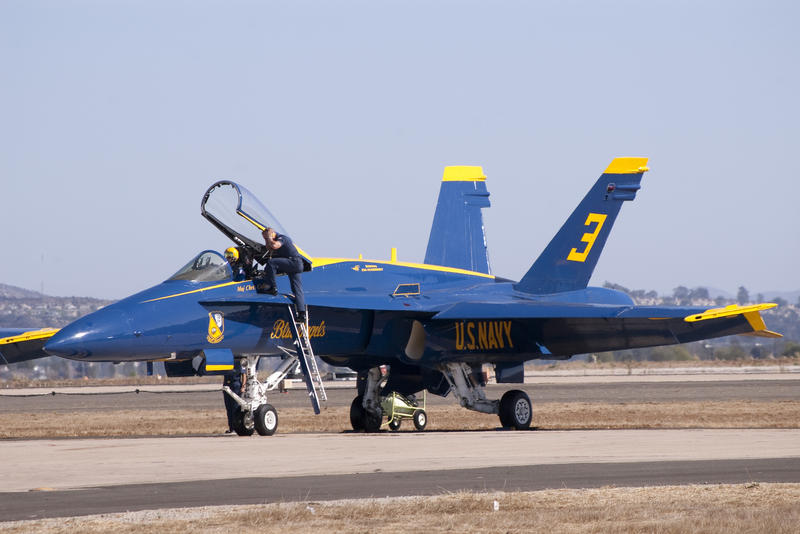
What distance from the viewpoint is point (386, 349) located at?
66.1ft

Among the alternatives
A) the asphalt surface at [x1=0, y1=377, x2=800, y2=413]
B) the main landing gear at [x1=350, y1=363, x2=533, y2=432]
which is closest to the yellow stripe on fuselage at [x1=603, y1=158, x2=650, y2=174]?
the main landing gear at [x1=350, y1=363, x2=533, y2=432]

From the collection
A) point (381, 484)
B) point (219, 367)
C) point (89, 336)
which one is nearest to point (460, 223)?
point (219, 367)

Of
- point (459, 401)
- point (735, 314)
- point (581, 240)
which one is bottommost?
point (459, 401)

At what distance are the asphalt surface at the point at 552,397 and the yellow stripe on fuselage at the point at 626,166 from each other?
41.2 ft

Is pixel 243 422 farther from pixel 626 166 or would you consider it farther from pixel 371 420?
pixel 626 166

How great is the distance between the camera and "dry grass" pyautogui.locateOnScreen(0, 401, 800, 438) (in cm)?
2227

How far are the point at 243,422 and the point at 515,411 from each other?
508 centimetres

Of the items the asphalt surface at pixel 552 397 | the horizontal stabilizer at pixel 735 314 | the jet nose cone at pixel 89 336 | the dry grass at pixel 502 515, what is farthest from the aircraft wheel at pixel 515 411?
the asphalt surface at pixel 552 397

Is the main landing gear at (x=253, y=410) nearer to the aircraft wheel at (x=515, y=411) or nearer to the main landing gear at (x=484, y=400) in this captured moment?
the main landing gear at (x=484, y=400)

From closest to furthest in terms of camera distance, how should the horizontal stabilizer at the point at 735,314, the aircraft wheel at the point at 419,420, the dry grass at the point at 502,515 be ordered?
1. the dry grass at the point at 502,515
2. the horizontal stabilizer at the point at 735,314
3. the aircraft wheel at the point at 419,420

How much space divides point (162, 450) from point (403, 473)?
4.31 m

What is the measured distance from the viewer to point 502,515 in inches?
352

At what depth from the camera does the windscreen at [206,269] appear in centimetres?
1808

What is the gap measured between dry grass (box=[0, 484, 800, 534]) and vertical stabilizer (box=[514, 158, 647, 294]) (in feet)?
39.9
